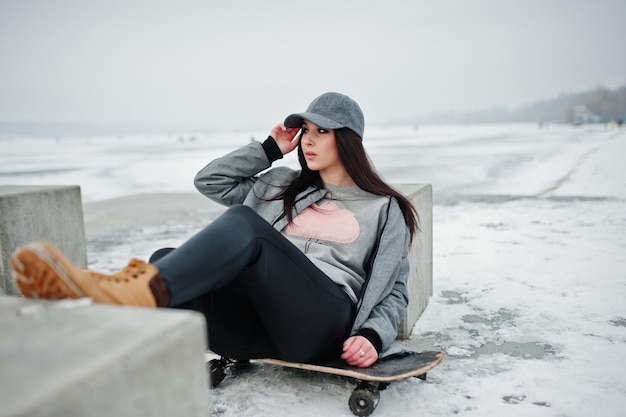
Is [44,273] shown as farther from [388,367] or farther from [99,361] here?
[388,367]

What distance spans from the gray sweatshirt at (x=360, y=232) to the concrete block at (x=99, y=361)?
1.19 meters

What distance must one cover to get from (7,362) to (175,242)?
5072mm

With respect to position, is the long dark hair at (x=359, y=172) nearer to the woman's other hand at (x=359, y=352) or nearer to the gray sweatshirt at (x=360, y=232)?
the gray sweatshirt at (x=360, y=232)

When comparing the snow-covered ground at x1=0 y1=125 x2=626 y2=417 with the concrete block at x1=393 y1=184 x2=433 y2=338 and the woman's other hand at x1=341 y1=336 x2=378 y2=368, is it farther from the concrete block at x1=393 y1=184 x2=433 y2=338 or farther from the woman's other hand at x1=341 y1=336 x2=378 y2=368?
the woman's other hand at x1=341 y1=336 x2=378 y2=368

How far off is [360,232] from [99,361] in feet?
5.31

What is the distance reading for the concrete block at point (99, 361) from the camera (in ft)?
2.79

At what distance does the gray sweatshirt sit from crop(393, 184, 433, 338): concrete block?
0.59m

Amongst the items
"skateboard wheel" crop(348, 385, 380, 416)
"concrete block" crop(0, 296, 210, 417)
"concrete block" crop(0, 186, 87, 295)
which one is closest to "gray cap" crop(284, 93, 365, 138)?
"skateboard wheel" crop(348, 385, 380, 416)

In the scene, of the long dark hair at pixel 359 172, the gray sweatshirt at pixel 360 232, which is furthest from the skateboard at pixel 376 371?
the long dark hair at pixel 359 172

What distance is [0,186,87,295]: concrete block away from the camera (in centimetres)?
334

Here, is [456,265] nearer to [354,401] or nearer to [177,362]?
[354,401]

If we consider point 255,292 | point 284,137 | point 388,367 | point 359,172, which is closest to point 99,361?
point 255,292

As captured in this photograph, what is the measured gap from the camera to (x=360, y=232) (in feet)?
7.90

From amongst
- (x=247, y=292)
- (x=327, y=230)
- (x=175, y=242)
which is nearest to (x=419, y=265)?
(x=327, y=230)
